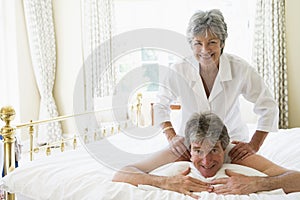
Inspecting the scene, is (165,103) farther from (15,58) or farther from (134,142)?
(15,58)

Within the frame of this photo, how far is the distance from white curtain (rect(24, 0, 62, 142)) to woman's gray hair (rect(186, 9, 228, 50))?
3293 millimetres

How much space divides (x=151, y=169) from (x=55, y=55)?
11.8 ft

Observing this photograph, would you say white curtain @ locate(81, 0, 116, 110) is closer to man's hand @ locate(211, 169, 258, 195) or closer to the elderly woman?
the elderly woman

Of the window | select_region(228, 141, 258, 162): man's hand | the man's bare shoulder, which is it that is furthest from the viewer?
the window

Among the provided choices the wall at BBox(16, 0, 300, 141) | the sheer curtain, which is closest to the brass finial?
the wall at BBox(16, 0, 300, 141)

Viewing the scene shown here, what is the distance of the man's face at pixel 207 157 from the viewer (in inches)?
58.0

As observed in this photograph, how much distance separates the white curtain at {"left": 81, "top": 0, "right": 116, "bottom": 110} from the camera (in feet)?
14.5

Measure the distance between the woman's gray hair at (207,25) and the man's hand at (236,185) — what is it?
686 millimetres

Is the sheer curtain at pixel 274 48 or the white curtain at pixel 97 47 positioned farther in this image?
the white curtain at pixel 97 47

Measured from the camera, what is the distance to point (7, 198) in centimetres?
181

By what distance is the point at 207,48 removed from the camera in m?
1.67

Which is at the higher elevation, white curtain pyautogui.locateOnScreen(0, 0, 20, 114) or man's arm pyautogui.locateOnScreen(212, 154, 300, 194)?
white curtain pyautogui.locateOnScreen(0, 0, 20, 114)

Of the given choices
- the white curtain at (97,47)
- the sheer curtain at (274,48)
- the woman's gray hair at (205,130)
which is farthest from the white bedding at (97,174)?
the white curtain at (97,47)

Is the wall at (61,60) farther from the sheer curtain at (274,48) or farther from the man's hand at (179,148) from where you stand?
the man's hand at (179,148)
